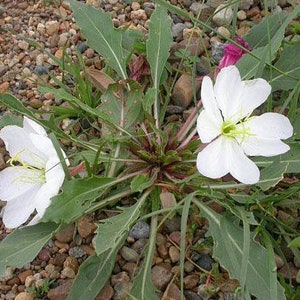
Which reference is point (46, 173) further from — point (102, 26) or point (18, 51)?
point (18, 51)

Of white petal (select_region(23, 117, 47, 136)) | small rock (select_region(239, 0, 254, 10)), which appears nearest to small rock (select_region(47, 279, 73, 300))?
white petal (select_region(23, 117, 47, 136))

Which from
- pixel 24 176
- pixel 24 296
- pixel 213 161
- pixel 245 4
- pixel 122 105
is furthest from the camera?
pixel 245 4

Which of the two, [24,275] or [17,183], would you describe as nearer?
[17,183]

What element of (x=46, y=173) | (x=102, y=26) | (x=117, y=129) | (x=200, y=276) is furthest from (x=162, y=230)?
(x=102, y=26)

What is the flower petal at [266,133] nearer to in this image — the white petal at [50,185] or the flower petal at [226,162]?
the flower petal at [226,162]

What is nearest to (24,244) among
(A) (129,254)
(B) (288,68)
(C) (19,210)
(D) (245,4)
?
(C) (19,210)

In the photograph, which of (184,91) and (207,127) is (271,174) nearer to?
(207,127)
